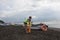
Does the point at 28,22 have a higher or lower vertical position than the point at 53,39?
higher

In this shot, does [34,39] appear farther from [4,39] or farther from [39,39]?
[4,39]

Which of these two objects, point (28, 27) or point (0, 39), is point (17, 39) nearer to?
point (0, 39)

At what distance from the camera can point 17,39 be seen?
78.7 ft

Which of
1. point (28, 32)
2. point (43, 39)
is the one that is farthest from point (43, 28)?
point (43, 39)

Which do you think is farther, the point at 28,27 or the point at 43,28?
the point at 43,28

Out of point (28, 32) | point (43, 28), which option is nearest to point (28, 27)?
point (28, 32)

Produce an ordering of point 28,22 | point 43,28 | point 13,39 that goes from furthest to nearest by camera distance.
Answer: point 43,28 → point 28,22 → point 13,39

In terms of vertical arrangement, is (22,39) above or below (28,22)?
below

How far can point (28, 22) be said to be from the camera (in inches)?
1106

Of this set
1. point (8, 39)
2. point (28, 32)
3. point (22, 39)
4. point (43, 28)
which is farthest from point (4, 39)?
point (43, 28)

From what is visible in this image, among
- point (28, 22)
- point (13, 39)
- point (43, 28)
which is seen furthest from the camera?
point (43, 28)

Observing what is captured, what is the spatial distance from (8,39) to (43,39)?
3.79 meters

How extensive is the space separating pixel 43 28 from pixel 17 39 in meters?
9.19

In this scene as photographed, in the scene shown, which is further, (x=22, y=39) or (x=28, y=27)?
(x=28, y=27)
